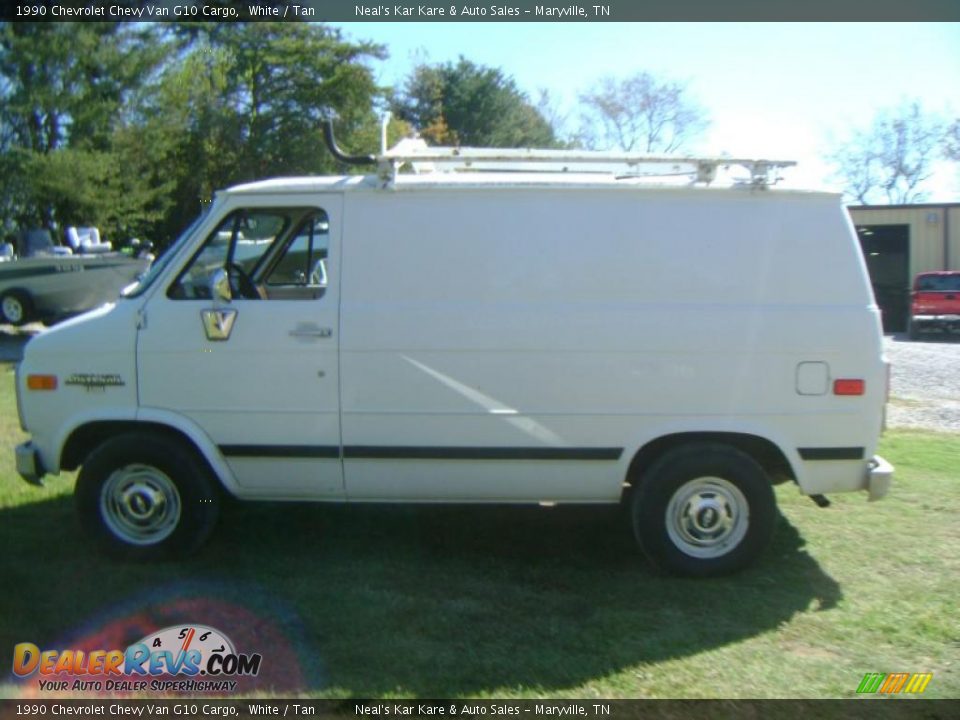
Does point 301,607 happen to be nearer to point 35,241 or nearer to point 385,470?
point 385,470

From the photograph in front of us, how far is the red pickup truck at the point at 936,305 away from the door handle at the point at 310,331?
20.2 metres

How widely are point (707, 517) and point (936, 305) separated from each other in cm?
1908

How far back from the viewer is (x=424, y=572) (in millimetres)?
5059

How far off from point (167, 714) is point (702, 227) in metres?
3.60

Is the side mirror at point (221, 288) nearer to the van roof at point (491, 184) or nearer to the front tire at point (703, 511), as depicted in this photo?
the van roof at point (491, 184)

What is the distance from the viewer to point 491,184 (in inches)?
194

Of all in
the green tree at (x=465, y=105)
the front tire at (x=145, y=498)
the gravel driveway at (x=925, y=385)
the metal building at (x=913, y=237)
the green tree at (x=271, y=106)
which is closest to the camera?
the front tire at (x=145, y=498)

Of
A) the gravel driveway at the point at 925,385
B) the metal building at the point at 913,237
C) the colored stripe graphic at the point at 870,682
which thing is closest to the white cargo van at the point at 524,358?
the colored stripe graphic at the point at 870,682

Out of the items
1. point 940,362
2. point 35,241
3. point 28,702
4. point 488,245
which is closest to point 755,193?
point 488,245

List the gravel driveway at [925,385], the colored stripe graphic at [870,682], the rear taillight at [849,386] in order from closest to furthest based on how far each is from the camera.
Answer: the colored stripe graphic at [870,682], the rear taillight at [849,386], the gravel driveway at [925,385]

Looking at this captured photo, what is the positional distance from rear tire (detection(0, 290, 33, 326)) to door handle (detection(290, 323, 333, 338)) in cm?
1277

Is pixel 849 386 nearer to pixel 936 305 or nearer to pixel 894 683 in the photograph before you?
pixel 894 683

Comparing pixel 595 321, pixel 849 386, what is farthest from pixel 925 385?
pixel 595 321

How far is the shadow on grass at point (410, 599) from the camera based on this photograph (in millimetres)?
3992
